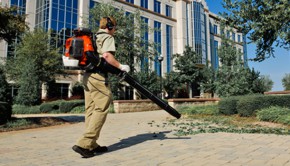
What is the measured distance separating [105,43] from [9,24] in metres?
6.63

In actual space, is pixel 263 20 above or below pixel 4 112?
above

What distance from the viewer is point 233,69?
64.1 feet

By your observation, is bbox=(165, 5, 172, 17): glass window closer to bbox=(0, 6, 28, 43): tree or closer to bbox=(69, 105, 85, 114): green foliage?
bbox=(69, 105, 85, 114): green foliage

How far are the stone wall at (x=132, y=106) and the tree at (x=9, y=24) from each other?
8803mm

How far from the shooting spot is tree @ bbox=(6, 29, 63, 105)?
2158cm

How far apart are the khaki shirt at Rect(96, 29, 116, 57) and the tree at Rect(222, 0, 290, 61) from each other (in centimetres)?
850

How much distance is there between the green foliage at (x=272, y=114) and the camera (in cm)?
873

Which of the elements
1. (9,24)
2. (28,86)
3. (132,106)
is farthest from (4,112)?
(28,86)

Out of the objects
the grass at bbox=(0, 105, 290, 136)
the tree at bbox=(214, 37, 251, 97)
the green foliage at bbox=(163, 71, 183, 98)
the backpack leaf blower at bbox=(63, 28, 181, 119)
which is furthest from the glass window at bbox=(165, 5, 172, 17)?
the backpack leaf blower at bbox=(63, 28, 181, 119)

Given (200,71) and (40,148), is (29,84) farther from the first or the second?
(200,71)

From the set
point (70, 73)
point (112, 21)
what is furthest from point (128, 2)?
point (112, 21)

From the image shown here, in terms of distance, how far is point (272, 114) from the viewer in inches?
350

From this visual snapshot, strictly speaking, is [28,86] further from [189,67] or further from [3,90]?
[189,67]

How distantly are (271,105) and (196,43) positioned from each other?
40.7 meters
